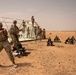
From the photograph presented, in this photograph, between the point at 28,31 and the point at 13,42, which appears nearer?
the point at 13,42

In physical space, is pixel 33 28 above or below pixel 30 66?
above

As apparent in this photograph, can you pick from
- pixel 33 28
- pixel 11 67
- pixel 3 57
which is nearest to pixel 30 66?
pixel 11 67

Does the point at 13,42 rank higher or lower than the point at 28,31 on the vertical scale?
lower

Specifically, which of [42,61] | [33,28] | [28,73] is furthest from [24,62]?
[33,28]

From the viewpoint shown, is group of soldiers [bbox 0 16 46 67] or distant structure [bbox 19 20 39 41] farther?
distant structure [bbox 19 20 39 41]

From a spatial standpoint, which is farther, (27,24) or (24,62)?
(27,24)

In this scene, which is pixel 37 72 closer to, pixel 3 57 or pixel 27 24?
pixel 3 57

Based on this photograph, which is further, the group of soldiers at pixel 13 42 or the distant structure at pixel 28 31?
the distant structure at pixel 28 31

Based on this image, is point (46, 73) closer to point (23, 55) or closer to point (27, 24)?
point (23, 55)

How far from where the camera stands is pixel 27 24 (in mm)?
25109

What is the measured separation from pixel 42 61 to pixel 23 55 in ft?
5.40

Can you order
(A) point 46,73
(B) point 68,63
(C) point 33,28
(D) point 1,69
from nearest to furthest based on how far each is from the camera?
1. (A) point 46,73
2. (D) point 1,69
3. (B) point 68,63
4. (C) point 33,28

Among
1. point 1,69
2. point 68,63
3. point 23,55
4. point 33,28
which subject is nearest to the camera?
point 1,69

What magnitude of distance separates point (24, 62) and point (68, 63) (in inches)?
81.2
